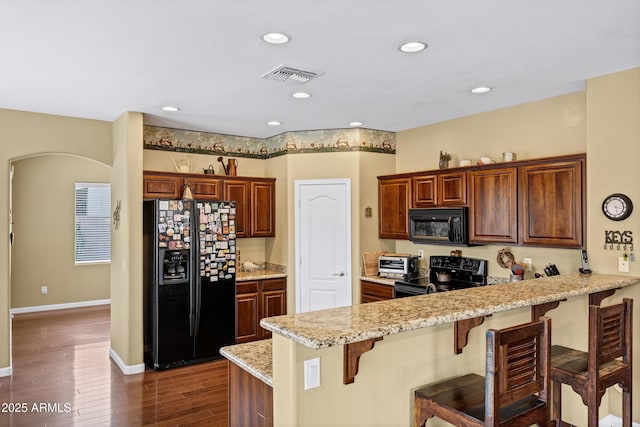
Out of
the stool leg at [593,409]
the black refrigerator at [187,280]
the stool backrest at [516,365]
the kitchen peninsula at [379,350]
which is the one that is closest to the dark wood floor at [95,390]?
the black refrigerator at [187,280]

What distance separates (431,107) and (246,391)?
337cm

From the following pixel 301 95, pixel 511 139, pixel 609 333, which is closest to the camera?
pixel 609 333

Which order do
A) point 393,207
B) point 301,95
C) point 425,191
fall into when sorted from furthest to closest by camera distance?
point 393,207 < point 425,191 < point 301,95

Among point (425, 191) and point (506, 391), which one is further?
point (425, 191)

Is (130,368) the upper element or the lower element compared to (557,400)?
lower

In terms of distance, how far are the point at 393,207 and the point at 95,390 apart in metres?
3.75

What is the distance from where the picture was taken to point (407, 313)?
7.00 ft

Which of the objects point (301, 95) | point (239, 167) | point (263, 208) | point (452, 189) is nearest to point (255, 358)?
point (301, 95)

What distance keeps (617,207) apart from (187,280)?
162 inches

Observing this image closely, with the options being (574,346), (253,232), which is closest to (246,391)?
(574,346)

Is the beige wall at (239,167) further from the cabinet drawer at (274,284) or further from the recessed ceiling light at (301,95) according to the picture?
the recessed ceiling light at (301,95)

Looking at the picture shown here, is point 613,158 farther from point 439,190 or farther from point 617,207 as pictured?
point 439,190

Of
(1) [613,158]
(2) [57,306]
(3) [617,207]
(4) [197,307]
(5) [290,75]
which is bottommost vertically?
(2) [57,306]

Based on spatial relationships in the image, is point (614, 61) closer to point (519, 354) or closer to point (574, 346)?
point (574, 346)
